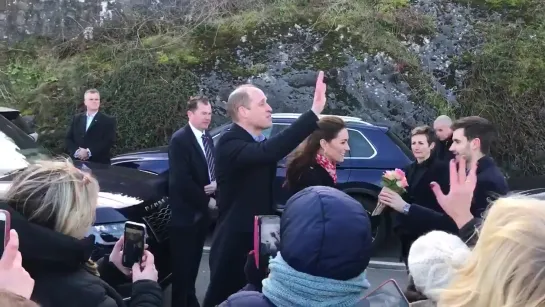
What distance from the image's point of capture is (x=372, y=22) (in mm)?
13039

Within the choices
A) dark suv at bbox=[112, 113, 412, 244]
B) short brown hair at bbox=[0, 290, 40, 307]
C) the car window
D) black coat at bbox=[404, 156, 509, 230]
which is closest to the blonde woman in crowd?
short brown hair at bbox=[0, 290, 40, 307]

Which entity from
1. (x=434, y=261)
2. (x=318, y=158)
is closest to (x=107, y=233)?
(x=318, y=158)

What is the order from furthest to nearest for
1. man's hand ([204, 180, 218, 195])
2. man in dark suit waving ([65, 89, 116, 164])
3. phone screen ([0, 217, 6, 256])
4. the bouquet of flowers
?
1. man in dark suit waving ([65, 89, 116, 164])
2. man's hand ([204, 180, 218, 195])
3. the bouquet of flowers
4. phone screen ([0, 217, 6, 256])

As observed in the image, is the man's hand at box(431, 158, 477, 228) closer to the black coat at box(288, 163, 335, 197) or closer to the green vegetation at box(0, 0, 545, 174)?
the black coat at box(288, 163, 335, 197)

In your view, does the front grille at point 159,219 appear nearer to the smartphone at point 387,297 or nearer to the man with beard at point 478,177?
the man with beard at point 478,177

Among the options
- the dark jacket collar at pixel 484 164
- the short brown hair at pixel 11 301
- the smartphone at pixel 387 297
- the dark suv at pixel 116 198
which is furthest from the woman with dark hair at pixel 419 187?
the short brown hair at pixel 11 301

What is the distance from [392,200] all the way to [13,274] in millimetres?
3188

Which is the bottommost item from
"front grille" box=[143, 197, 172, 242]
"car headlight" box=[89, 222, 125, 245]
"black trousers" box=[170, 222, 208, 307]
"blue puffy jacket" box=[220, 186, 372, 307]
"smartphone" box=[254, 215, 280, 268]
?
"black trousers" box=[170, 222, 208, 307]

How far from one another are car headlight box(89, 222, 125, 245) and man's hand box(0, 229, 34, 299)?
8.25 feet

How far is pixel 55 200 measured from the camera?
283 cm

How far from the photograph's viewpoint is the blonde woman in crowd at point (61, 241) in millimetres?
2660

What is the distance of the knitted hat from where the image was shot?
2.37 metres

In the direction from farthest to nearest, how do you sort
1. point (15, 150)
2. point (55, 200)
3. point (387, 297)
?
point (15, 150) → point (55, 200) → point (387, 297)

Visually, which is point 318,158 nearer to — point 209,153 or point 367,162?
point 209,153
